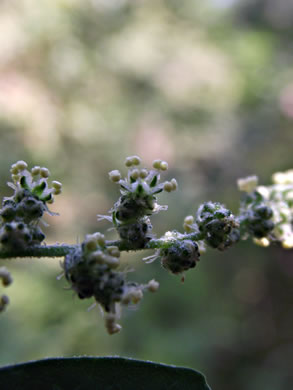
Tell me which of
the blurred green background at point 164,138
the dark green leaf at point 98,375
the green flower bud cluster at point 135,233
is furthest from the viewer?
the blurred green background at point 164,138

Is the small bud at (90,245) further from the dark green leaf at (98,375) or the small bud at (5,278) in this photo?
the dark green leaf at (98,375)

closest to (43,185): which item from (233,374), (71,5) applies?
(233,374)

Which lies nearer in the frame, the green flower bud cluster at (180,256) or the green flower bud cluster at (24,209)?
the green flower bud cluster at (24,209)

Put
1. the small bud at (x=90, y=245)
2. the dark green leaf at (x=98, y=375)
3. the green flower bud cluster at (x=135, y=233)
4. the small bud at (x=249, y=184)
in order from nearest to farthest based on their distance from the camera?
the dark green leaf at (x=98, y=375)
the small bud at (x=90, y=245)
the green flower bud cluster at (x=135, y=233)
the small bud at (x=249, y=184)

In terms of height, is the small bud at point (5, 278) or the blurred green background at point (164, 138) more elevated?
the blurred green background at point (164, 138)

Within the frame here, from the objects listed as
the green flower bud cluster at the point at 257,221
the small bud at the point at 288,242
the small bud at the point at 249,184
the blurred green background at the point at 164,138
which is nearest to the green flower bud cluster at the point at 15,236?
the green flower bud cluster at the point at 257,221

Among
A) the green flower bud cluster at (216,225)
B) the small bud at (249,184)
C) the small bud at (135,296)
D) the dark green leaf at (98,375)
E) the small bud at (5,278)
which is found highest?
the small bud at (249,184)

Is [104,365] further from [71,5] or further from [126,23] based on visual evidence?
[126,23]

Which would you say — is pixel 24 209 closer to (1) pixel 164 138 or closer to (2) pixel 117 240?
(2) pixel 117 240
